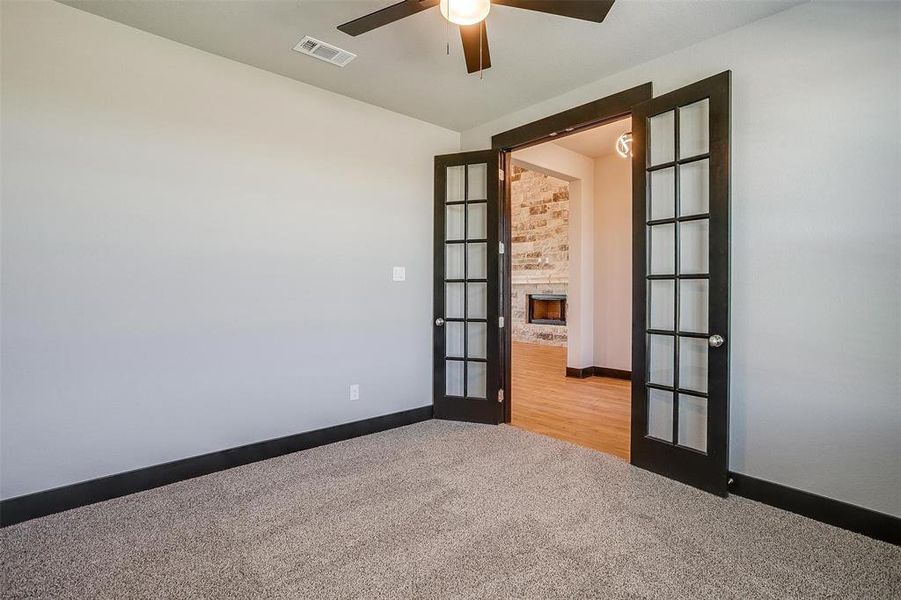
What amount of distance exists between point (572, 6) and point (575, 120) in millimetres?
1548

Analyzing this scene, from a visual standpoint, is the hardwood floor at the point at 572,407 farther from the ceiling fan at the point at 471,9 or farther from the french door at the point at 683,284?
the ceiling fan at the point at 471,9

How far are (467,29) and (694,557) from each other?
8.55ft

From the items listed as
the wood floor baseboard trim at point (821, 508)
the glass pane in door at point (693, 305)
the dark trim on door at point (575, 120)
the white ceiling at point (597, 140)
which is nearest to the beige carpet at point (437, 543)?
the wood floor baseboard trim at point (821, 508)

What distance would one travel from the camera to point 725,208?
7.80ft

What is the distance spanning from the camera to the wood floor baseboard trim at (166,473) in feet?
7.17

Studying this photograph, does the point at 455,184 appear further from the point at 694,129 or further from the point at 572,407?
the point at 572,407

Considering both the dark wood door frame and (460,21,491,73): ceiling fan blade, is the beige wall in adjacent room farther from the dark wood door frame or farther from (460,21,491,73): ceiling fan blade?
(460,21,491,73): ceiling fan blade

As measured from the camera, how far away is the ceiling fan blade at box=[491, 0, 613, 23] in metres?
1.73

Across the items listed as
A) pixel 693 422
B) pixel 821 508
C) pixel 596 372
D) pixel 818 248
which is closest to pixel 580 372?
pixel 596 372

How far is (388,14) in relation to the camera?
187 centimetres

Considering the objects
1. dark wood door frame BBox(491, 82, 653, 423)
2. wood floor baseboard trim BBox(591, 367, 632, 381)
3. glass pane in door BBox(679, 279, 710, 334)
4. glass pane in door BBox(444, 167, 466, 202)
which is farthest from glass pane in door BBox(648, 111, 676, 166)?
wood floor baseboard trim BBox(591, 367, 632, 381)

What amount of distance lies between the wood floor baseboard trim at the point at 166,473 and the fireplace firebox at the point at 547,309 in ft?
18.3

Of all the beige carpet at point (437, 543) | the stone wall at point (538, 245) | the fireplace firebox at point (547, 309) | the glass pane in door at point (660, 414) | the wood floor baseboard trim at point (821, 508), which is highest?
the stone wall at point (538, 245)

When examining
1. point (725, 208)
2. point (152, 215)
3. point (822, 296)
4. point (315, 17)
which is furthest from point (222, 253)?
point (822, 296)
